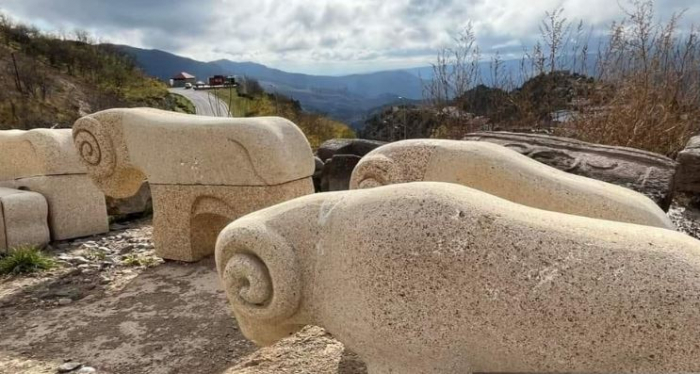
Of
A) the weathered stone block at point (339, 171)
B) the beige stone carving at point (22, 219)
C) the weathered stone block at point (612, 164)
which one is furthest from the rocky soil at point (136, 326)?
the weathered stone block at point (339, 171)

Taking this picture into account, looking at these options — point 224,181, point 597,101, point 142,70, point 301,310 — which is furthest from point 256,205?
point 142,70

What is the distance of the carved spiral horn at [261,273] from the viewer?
1.43m

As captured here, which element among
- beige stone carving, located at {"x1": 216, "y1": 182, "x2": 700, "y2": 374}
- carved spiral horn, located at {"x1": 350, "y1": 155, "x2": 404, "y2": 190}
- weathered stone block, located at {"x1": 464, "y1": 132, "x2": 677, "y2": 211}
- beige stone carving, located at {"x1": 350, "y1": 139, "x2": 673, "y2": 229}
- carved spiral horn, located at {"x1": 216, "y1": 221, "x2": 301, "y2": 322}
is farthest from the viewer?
weathered stone block, located at {"x1": 464, "y1": 132, "x2": 677, "y2": 211}

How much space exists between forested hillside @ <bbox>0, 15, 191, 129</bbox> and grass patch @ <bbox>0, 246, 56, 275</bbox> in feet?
29.9

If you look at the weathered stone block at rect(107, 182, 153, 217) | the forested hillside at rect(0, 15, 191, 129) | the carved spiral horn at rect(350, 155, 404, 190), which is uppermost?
the forested hillside at rect(0, 15, 191, 129)

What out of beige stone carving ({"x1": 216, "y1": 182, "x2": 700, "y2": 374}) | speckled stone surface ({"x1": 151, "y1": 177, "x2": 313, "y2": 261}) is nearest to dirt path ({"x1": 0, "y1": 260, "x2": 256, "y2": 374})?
speckled stone surface ({"x1": 151, "y1": 177, "x2": 313, "y2": 261})

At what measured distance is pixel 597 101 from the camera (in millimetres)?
5246

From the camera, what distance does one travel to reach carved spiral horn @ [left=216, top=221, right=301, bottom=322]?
4.69 ft

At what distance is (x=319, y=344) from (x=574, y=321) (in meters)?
1.62

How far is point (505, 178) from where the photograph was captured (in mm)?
2148

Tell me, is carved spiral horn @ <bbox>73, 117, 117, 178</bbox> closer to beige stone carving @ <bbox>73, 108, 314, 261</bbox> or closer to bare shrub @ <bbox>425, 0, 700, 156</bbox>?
beige stone carving @ <bbox>73, 108, 314, 261</bbox>

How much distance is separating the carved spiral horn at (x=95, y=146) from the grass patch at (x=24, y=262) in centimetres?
89

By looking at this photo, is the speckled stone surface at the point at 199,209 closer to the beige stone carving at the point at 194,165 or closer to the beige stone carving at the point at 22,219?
the beige stone carving at the point at 194,165

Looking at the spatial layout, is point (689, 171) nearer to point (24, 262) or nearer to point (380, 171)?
point (380, 171)
